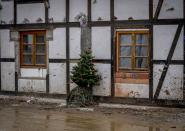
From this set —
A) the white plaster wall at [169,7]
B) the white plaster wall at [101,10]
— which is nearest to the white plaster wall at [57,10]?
the white plaster wall at [101,10]

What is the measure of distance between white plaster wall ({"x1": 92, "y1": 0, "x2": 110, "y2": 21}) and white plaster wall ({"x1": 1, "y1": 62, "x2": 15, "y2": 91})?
3.05 m

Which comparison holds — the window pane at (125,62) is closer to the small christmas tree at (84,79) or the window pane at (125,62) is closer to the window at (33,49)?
the small christmas tree at (84,79)

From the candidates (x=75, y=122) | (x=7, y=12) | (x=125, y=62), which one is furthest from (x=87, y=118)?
(x=7, y=12)

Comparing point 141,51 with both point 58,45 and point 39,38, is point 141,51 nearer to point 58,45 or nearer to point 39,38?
point 58,45

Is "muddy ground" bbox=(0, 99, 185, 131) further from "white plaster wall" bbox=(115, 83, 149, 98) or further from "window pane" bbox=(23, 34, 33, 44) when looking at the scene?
"window pane" bbox=(23, 34, 33, 44)

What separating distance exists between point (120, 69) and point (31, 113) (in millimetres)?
2660

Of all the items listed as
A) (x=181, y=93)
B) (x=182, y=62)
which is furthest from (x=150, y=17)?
(x=181, y=93)

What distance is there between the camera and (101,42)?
1140 cm

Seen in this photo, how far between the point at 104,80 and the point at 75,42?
1.35m

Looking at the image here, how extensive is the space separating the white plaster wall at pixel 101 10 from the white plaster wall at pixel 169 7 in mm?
1294

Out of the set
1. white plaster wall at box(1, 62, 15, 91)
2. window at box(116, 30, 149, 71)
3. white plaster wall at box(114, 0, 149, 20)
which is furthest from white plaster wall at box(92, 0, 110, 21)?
white plaster wall at box(1, 62, 15, 91)

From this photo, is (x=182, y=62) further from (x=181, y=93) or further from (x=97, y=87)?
(x=97, y=87)

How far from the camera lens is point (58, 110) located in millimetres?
10750

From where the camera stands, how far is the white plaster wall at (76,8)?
11.6 meters
